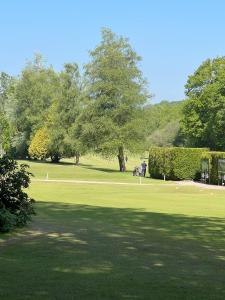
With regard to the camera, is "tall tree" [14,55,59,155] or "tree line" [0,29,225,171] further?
"tall tree" [14,55,59,155]

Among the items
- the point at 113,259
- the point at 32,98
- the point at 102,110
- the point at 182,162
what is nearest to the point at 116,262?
the point at 113,259

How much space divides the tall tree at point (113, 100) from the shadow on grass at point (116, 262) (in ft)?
151

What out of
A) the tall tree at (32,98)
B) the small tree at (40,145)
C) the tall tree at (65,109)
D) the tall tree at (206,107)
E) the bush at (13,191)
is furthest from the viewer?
the tall tree at (32,98)

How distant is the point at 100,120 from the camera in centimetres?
5994

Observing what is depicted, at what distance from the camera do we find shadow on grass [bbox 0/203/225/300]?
259 inches

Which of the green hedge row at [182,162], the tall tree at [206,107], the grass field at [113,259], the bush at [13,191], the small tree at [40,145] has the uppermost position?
the tall tree at [206,107]

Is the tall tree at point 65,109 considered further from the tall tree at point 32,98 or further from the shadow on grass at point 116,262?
the shadow on grass at point 116,262

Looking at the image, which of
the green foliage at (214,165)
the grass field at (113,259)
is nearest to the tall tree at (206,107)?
the green foliage at (214,165)

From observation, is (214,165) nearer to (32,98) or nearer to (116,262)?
(116,262)

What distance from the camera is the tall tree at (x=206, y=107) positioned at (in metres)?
74.1

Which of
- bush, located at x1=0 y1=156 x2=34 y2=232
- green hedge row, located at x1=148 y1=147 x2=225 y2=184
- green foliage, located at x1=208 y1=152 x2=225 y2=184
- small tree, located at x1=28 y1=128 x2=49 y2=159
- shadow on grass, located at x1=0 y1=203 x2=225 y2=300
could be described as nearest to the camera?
shadow on grass, located at x1=0 y1=203 x2=225 y2=300

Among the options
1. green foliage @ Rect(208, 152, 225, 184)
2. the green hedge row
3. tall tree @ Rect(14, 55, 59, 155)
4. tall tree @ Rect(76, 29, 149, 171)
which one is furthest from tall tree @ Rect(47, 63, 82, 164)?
green foliage @ Rect(208, 152, 225, 184)

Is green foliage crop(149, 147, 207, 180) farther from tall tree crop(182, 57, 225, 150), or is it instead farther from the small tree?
the small tree

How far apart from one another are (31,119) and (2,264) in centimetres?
8057
